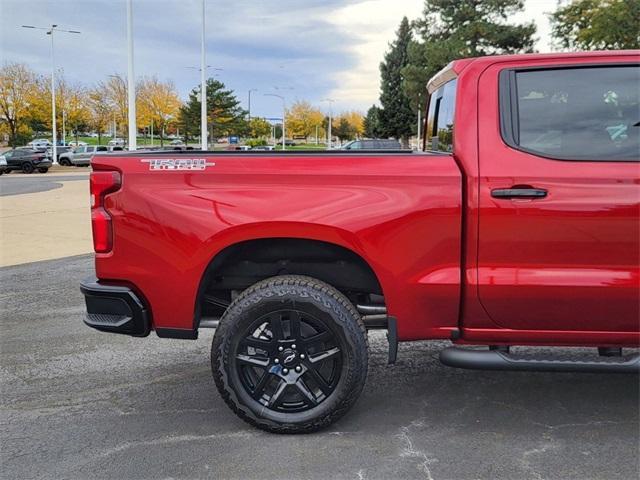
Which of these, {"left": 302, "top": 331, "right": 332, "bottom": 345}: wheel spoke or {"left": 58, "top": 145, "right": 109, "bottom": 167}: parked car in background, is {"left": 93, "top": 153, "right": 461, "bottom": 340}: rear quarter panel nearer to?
{"left": 302, "top": 331, "right": 332, "bottom": 345}: wheel spoke

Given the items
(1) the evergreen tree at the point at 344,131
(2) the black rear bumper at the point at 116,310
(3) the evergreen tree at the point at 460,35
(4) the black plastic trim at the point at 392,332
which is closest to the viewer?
(4) the black plastic trim at the point at 392,332

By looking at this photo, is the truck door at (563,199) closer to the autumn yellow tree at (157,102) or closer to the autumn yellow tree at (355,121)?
the autumn yellow tree at (157,102)

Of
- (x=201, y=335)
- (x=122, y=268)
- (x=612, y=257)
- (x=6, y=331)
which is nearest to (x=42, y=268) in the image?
(x=6, y=331)

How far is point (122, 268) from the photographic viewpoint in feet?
11.2

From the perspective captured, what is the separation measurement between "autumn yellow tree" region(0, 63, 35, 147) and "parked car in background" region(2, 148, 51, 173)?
55.8ft

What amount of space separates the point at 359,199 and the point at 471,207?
0.57 meters

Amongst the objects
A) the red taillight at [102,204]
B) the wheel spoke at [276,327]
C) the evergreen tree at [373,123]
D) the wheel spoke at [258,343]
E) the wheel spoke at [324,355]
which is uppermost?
the evergreen tree at [373,123]

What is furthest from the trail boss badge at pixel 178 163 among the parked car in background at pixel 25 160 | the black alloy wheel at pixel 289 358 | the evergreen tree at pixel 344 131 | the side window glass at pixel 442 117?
the evergreen tree at pixel 344 131

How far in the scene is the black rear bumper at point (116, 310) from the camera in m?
3.42

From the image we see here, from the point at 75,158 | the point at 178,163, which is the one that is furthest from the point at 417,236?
the point at 75,158

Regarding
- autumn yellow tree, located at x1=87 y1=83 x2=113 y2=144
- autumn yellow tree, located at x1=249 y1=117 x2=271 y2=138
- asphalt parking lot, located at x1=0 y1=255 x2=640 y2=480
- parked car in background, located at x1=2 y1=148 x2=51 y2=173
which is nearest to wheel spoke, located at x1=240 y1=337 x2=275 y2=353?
asphalt parking lot, located at x1=0 y1=255 x2=640 y2=480

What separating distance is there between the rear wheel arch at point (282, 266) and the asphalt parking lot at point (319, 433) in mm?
687

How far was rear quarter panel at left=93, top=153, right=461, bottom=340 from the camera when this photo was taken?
321 centimetres

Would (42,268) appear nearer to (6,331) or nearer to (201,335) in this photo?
(6,331)
